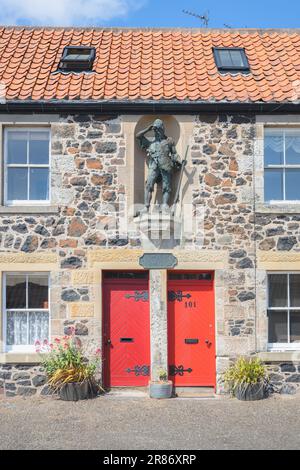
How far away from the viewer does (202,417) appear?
10.6 metres

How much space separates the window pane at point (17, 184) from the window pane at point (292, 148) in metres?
5.12

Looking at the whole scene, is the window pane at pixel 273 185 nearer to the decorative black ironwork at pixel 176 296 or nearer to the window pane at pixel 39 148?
the decorative black ironwork at pixel 176 296

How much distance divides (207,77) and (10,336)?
21.6 feet

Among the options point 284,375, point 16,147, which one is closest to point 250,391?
point 284,375

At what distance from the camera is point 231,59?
47.5 feet

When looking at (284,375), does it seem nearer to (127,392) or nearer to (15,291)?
(127,392)

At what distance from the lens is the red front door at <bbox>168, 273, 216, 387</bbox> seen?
12727mm

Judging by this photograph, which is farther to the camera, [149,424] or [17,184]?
[17,184]

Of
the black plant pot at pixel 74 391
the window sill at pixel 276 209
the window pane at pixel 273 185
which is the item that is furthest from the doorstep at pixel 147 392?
the window pane at pixel 273 185

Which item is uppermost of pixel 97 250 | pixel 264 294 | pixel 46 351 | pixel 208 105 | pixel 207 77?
pixel 207 77

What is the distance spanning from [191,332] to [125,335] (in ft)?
4.18

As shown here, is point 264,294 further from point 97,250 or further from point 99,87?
point 99,87

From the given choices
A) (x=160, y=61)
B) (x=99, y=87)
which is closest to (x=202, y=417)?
(x=99, y=87)

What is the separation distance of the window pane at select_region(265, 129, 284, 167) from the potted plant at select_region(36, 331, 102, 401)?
4.98m
